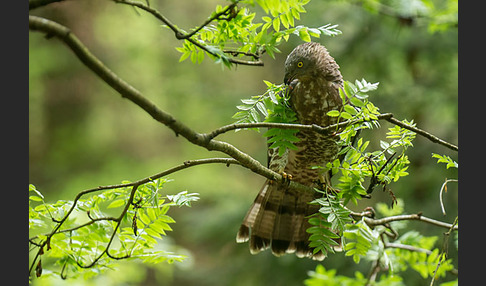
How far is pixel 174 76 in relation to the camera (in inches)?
265

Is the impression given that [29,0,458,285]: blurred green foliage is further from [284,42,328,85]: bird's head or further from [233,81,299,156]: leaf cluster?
[233,81,299,156]: leaf cluster

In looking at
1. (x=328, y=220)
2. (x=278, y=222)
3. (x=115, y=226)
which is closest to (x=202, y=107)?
(x=278, y=222)

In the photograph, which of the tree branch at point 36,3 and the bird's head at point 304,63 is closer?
the tree branch at point 36,3

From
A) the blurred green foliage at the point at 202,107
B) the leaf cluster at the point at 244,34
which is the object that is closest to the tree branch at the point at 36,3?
the leaf cluster at the point at 244,34

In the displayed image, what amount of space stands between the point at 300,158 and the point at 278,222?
37cm

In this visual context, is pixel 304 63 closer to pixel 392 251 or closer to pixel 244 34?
pixel 244 34

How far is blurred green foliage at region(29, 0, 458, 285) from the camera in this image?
4.09 m

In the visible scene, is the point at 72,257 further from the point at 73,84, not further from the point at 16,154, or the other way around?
the point at 73,84

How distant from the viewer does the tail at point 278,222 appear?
2332mm

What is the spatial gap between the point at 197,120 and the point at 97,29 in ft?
6.08

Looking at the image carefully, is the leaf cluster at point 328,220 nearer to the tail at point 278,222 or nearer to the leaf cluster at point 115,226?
the leaf cluster at point 115,226

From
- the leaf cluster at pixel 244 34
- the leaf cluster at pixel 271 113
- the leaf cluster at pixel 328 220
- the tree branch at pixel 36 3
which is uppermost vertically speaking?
the leaf cluster at pixel 244 34

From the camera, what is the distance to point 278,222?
240 cm

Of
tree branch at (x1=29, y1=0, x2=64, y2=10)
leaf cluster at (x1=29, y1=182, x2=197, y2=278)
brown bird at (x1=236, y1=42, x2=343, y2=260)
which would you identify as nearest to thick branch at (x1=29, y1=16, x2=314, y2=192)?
tree branch at (x1=29, y1=0, x2=64, y2=10)
